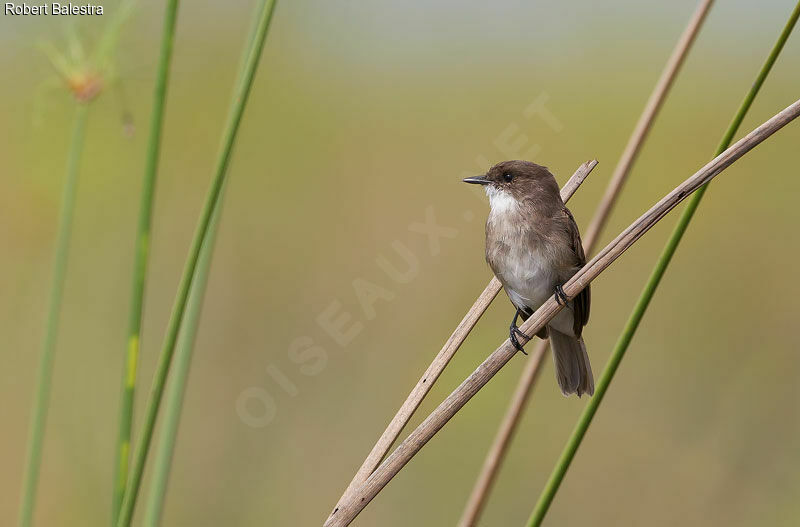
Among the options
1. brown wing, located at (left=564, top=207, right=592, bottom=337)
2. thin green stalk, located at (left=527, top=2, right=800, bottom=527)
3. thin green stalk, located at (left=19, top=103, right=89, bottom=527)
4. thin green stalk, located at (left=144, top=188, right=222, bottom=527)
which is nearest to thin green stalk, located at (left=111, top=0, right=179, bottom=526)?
thin green stalk, located at (left=144, top=188, right=222, bottom=527)

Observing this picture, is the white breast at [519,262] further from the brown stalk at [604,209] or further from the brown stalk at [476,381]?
the brown stalk at [476,381]

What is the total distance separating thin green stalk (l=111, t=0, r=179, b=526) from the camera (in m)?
1.47

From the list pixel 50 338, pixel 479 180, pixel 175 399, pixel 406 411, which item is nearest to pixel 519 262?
pixel 479 180

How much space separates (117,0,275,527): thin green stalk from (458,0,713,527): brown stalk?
2.73ft

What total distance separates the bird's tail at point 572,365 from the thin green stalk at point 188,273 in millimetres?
1402

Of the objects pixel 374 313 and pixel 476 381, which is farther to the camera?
pixel 374 313

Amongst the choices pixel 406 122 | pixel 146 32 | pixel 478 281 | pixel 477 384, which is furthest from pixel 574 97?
pixel 477 384

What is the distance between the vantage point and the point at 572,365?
97.9 inches

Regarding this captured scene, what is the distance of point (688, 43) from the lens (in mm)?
1771

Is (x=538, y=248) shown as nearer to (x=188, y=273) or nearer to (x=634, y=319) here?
(x=634, y=319)

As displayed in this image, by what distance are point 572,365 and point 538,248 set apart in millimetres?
414

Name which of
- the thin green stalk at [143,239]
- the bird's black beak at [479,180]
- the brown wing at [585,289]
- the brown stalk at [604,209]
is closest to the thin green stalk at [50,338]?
the thin green stalk at [143,239]

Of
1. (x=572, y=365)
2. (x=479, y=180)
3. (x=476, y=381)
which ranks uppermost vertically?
(x=479, y=180)

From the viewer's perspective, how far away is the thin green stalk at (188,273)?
1.35 meters
